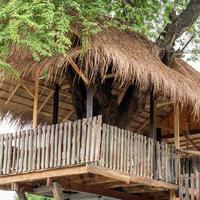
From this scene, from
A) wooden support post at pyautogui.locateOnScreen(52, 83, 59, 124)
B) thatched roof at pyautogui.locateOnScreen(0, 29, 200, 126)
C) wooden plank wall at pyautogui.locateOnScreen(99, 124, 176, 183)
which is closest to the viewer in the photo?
wooden plank wall at pyautogui.locateOnScreen(99, 124, 176, 183)

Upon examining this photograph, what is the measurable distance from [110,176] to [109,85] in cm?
266

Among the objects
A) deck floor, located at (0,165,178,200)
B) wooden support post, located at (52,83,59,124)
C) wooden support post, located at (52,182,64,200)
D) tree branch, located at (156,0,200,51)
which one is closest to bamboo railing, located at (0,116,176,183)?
deck floor, located at (0,165,178,200)

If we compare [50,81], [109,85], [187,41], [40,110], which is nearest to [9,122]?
[40,110]

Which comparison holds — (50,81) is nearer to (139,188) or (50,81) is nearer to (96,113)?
(96,113)

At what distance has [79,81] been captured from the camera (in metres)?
11.9

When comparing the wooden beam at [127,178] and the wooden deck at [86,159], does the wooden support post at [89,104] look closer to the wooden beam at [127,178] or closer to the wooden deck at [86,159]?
the wooden deck at [86,159]

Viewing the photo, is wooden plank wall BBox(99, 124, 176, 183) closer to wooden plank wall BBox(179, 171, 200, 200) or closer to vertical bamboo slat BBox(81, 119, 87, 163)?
wooden plank wall BBox(179, 171, 200, 200)

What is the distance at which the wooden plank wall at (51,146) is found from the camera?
971 cm

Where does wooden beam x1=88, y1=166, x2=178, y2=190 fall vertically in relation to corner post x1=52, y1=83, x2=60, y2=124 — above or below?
below

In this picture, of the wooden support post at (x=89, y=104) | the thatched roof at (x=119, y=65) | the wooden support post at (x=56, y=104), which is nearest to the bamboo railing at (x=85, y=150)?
the wooden support post at (x=89, y=104)

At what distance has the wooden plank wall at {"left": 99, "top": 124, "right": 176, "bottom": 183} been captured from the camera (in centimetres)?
988

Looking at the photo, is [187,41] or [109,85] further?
[187,41]

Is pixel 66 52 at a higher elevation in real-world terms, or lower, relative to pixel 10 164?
higher

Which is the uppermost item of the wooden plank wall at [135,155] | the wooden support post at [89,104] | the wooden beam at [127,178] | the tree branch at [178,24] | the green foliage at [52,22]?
the tree branch at [178,24]
